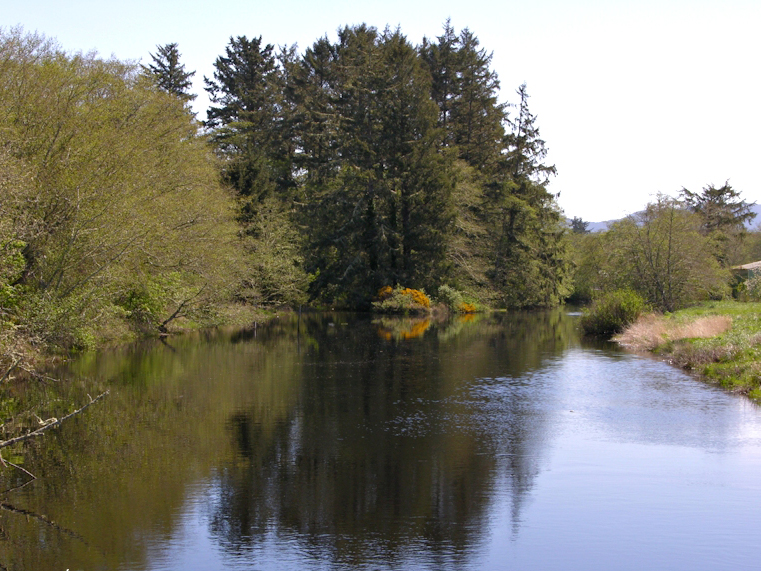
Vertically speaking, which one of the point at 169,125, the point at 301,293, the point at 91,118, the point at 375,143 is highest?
the point at 375,143

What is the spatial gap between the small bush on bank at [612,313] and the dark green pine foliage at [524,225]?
20.7 meters

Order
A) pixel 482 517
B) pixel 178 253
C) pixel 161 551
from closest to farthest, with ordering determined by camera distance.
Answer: pixel 161 551 < pixel 482 517 < pixel 178 253

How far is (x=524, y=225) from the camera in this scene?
57.3m

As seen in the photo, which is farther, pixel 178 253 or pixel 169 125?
pixel 169 125

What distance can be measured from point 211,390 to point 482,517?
1085 cm

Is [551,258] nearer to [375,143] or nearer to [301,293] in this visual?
[375,143]

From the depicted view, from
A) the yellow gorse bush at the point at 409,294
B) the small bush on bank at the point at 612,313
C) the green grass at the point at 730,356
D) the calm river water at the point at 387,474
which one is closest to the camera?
the calm river water at the point at 387,474

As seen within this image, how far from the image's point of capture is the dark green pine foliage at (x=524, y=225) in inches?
2247

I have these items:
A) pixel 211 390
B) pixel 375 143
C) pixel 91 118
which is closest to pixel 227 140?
pixel 375 143

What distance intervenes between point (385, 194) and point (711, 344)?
3013cm

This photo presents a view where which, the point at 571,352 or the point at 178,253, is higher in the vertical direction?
the point at 178,253

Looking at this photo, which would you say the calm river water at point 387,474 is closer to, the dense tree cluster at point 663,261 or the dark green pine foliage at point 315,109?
the dense tree cluster at point 663,261

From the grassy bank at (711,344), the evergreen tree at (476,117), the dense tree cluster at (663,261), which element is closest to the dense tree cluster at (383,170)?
the evergreen tree at (476,117)

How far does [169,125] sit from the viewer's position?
32438 millimetres
